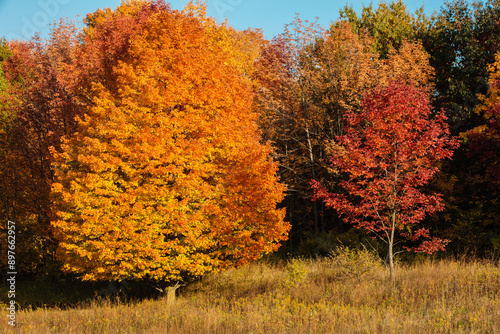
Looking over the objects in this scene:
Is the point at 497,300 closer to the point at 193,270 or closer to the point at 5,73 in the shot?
the point at 193,270

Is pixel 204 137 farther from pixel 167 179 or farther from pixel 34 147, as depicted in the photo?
pixel 34 147

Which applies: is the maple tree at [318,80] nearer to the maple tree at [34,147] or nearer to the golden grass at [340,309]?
the golden grass at [340,309]

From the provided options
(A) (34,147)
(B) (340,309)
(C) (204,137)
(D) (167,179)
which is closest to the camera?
(B) (340,309)

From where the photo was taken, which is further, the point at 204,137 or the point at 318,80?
the point at 318,80

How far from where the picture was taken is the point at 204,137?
51.2 feet

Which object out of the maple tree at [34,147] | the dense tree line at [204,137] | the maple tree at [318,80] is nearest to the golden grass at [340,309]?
the dense tree line at [204,137]

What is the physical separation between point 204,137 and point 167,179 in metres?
2.28

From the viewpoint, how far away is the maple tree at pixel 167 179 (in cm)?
1361

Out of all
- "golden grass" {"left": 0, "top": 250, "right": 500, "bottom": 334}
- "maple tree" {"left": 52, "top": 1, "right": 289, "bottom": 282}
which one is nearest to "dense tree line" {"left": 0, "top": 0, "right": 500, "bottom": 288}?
"maple tree" {"left": 52, "top": 1, "right": 289, "bottom": 282}

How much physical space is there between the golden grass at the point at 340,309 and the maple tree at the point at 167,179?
1.82m

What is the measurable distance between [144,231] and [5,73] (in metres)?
36.2

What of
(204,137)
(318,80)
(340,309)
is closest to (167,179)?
(204,137)

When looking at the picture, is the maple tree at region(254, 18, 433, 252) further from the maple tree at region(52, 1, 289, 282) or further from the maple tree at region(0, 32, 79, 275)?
the maple tree at region(0, 32, 79, 275)

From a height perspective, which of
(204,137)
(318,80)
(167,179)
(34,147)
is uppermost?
(318,80)
